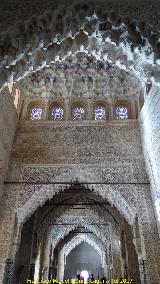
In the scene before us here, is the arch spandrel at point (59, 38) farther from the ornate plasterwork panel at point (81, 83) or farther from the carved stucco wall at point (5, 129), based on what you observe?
the ornate plasterwork panel at point (81, 83)

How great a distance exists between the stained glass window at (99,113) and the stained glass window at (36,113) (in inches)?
93.8

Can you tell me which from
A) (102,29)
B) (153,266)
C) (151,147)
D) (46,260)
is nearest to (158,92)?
(151,147)

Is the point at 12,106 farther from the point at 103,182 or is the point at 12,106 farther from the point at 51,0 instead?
the point at 51,0

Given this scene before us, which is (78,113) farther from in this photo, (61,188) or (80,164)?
(61,188)

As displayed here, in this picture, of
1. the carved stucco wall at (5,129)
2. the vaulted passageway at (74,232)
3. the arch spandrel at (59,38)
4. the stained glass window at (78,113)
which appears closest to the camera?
the arch spandrel at (59,38)

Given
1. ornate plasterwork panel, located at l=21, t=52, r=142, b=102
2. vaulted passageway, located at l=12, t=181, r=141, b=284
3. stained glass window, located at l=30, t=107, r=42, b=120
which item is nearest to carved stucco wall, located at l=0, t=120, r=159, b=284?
stained glass window, located at l=30, t=107, r=42, b=120

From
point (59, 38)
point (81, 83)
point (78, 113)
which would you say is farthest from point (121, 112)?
point (59, 38)

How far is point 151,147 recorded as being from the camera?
911 centimetres

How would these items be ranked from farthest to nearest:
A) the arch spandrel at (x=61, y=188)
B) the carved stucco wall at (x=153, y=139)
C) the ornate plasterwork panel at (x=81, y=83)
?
the ornate plasterwork panel at (x=81, y=83)
the arch spandrel at (x=61, y=188)
the carved stucco wall at (x=153, y=139)

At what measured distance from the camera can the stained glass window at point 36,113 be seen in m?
11.6

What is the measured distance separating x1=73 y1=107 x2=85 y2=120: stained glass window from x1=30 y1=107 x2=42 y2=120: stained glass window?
1.49 meters

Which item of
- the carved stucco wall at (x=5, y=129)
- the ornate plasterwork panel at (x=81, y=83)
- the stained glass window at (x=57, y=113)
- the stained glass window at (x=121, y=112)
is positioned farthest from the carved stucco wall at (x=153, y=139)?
the carved stucco wall at (x=5, y=129)

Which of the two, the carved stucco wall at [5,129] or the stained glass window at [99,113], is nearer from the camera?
the carved stucco wall at [5,129]

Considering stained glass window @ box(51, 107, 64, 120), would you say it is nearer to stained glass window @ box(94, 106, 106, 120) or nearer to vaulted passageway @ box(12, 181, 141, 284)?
stained glass window @ box(94, 106, 106, 120)
